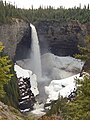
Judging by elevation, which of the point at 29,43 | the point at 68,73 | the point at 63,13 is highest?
the point at 63,13

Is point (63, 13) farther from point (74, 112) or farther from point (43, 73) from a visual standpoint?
point (74, 112)

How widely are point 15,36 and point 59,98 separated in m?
28.8

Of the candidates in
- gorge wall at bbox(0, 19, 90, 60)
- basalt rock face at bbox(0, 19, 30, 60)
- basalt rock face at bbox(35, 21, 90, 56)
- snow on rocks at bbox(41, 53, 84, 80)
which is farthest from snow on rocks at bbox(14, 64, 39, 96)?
basalt rock face at bbox(35, 21, 90, 56)

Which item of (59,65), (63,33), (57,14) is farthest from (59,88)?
(57,14)

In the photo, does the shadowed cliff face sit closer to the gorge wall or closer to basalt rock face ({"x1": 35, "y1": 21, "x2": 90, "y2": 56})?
the gorge wall

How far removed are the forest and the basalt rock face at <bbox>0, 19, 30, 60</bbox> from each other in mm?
1591

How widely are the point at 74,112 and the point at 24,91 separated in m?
65.6

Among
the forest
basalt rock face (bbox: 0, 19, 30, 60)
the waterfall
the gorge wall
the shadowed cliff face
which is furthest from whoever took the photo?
the waterfall

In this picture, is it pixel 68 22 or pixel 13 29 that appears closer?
pixel 13 29

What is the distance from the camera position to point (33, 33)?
96.8 meters

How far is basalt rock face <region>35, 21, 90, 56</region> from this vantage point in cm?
10350

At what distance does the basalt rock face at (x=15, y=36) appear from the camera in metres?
85.2

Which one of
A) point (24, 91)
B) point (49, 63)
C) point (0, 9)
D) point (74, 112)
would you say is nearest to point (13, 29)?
point (0, 9)

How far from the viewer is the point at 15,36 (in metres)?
89.1
